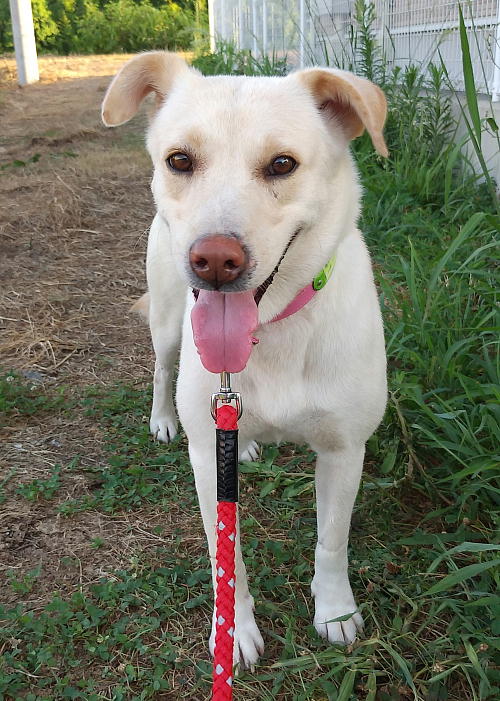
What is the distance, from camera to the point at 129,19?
843 inches

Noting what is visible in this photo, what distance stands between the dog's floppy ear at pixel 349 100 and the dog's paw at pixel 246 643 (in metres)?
1.43

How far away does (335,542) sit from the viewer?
209 centimetres

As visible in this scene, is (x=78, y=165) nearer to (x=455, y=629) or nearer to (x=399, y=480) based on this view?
(x=399, y=480)

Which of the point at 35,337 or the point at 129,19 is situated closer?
the point at 35,337

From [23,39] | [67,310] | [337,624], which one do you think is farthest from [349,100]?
[23,39]

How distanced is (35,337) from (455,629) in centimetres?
288

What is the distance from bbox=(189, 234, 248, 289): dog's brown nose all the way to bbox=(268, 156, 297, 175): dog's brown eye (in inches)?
11.0

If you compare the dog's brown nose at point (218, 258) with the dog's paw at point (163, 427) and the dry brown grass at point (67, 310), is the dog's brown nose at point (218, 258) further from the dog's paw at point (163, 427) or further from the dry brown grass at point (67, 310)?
the dog's paw at point (163, 427)

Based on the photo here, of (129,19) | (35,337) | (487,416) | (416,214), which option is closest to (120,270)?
(35,337)

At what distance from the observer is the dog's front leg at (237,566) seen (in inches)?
77.4

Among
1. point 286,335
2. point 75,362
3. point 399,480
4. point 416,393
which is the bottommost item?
point 75,362

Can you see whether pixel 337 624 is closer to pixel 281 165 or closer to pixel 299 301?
pixel 299 301

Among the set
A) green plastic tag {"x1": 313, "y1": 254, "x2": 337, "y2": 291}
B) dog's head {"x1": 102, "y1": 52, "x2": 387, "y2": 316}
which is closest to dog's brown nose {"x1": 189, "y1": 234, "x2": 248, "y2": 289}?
dog's head {"x1": 102, "y1": 52, "x2": 387, "y2": 316}

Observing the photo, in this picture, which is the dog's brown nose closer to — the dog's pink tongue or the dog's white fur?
the dog's white fur
